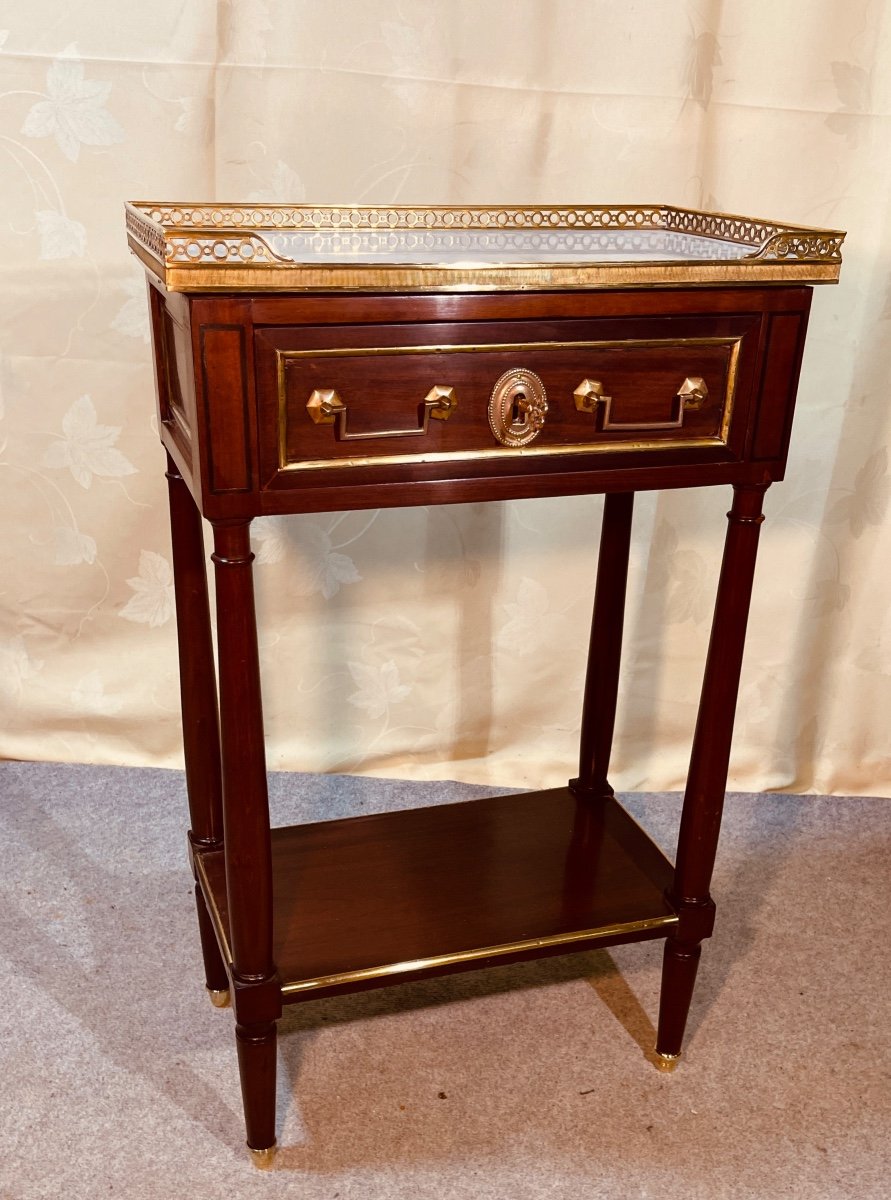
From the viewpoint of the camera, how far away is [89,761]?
6.04ft

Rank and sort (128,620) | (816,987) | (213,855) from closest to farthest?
1. (213,855)
2. (816,987)
3. (128,620)

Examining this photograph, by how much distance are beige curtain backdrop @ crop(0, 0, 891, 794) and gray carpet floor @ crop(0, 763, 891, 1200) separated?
297 mm

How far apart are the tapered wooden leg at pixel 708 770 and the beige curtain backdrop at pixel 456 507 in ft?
Result: 1.97

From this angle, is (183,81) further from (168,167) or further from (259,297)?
(259,297)

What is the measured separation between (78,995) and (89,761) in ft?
1.73

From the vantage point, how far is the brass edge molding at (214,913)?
117 cm

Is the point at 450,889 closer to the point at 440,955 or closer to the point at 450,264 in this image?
the point at 440,955

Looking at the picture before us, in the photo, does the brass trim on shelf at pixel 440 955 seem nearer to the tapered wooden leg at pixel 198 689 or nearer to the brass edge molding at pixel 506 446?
the tapered wooden leg at pixel 198 689

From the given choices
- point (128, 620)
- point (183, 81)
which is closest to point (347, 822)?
point (128, 620)

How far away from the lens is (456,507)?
5.57 ft

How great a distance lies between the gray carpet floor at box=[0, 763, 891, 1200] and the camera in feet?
3.83

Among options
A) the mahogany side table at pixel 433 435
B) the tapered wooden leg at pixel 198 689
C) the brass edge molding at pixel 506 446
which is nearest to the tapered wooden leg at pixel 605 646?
the mahogany side table at pixel 433 435

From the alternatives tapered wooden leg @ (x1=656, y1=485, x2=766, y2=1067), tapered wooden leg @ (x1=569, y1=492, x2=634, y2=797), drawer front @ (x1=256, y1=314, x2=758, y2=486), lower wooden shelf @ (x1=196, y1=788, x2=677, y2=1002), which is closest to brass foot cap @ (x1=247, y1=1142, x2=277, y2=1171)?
lower wooden shelf @ (x1=196, y1=788, x2=677, y2=1002)

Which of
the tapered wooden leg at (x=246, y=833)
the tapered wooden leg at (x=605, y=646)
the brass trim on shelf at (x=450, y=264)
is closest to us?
the brass trim on shelf at (x=450, y=264)
